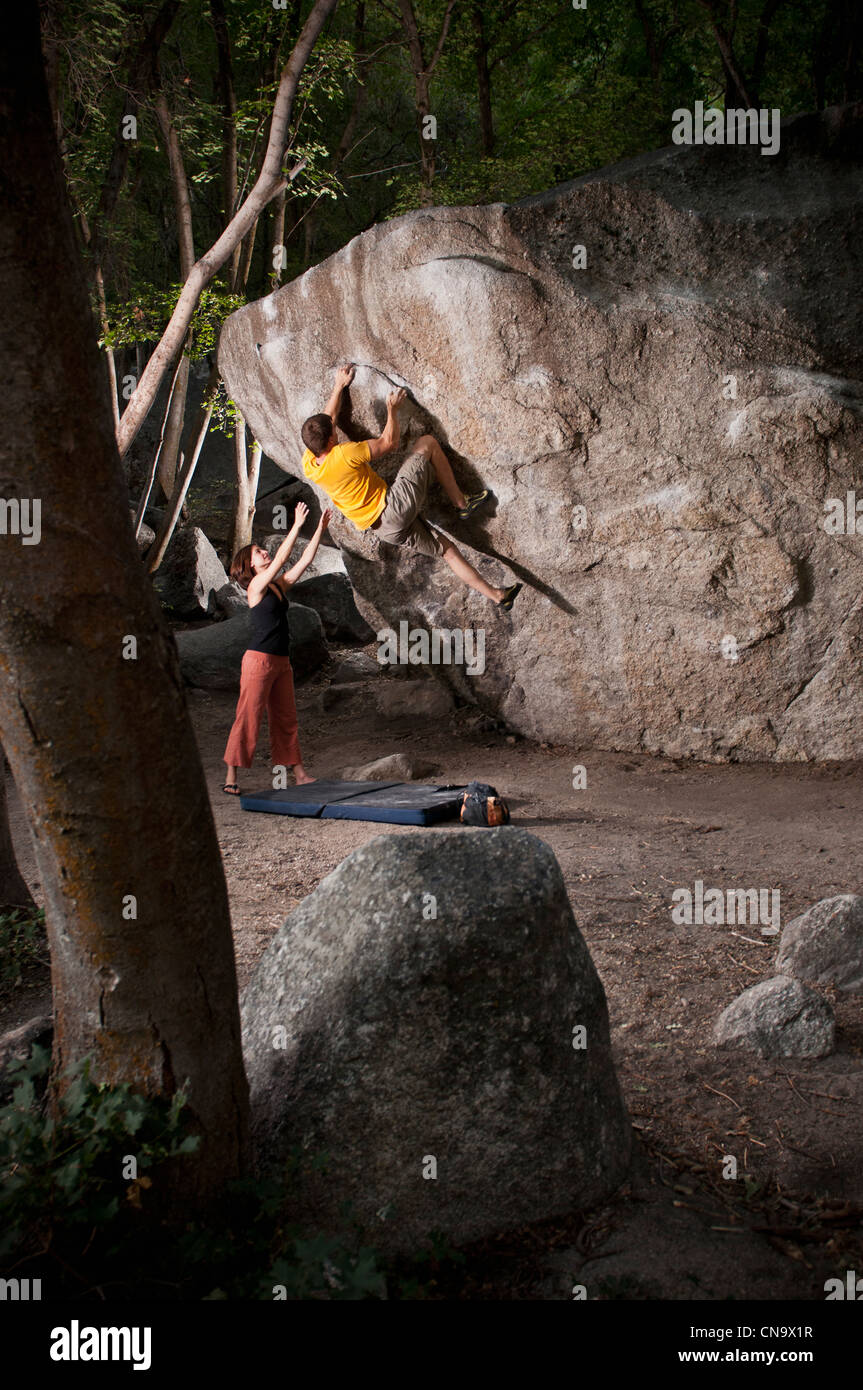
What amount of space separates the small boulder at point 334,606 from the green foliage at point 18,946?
953 cm

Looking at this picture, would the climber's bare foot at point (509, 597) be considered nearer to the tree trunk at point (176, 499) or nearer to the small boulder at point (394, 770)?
the small boulder at point (394, 770)

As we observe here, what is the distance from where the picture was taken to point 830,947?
4418mm

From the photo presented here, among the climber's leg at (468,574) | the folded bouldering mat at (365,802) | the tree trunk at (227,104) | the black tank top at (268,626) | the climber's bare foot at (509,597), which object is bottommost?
the folded bouldering mat at (365,802)

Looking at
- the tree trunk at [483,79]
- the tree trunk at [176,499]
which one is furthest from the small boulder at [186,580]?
the tree trunk at [483,79]

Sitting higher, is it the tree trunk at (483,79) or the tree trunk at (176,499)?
the tree trunk at (483,79)

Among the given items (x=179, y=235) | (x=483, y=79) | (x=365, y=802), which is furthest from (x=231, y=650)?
(x=483, y=79)

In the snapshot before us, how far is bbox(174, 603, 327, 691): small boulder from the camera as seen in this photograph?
11.8 m

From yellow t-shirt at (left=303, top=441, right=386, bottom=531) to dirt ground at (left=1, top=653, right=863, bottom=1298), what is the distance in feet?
7.24

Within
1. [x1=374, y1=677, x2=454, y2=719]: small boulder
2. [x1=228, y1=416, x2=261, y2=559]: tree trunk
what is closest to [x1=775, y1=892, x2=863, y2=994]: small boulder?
[x1=374, y1=677, x2=454, y2=719]: small boulder

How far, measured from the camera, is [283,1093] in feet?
9.84

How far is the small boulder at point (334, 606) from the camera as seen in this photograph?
14.4 m

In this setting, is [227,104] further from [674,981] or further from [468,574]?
[674,981]

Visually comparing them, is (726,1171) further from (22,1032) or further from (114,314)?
(114,314)

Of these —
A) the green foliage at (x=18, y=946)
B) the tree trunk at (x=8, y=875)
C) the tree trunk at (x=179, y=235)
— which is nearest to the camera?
the green foliage at (x=18, y=946)
